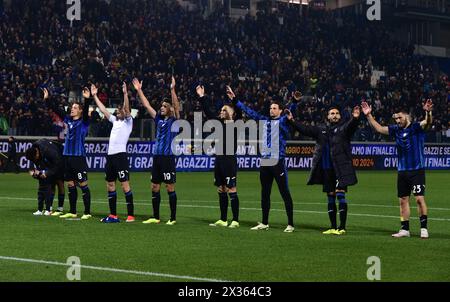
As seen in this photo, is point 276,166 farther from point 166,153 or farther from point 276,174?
point 166,153

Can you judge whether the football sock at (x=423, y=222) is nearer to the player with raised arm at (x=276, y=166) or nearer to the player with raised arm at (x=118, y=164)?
the player with raised arm at (x=276, y=166)

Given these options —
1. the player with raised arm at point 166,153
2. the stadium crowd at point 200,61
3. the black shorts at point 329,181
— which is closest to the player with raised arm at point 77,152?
the player with raised arm at point 166,153

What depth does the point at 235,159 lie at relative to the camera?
17141mm

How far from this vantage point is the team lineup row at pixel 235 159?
15.5m

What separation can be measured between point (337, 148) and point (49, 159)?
701cm

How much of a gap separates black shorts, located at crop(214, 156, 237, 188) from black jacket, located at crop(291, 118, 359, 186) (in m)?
1.66

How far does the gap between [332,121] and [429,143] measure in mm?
35472

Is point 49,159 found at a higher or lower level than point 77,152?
lower

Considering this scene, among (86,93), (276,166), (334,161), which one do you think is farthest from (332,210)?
(86,93)

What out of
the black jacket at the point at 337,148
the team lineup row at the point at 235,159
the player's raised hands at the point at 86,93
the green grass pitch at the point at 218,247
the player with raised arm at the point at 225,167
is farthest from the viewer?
the player's raised hands at the point at 86,93

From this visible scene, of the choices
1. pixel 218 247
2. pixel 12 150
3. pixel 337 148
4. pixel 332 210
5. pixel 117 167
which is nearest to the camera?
pixel 218 247

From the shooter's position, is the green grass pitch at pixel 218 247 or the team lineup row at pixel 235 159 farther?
the team lineup row at pixel 235 159

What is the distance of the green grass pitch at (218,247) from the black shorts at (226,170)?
979 millimetres
